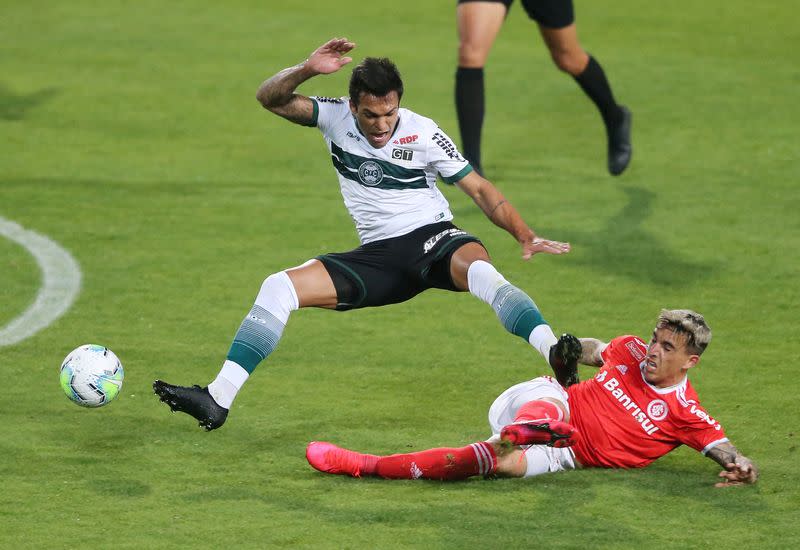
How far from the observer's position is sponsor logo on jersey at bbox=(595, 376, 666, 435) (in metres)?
6.05

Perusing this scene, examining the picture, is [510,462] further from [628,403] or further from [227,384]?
[227,384]

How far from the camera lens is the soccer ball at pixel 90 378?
6.23 m

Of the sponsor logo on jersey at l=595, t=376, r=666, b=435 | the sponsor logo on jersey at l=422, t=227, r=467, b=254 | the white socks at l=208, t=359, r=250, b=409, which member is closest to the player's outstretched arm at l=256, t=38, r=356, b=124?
the sponsor logo on jersey at l=422, t=227, r=467, b=254

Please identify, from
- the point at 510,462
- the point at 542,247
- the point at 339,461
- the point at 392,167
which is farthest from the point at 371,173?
the point at 510,462

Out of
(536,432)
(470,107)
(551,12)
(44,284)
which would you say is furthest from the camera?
(551,12)

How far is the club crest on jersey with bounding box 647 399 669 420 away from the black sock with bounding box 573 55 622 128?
15.3 ft

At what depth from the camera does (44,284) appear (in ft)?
29.8

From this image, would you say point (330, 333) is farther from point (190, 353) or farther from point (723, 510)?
point (723, 510)

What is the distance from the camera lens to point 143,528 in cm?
539

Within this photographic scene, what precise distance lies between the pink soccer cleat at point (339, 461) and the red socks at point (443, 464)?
7 cm

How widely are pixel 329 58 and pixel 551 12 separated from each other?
3944 millimetres

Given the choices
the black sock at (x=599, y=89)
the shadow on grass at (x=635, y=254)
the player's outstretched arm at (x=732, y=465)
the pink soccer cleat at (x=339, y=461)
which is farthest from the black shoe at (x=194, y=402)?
the black sock at (x=599, y=89)

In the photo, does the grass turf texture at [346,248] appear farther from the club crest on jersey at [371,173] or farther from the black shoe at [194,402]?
the club crest on jersey at [371,173]

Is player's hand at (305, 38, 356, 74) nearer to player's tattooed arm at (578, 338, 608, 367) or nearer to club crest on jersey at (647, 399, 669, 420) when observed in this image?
player's tattooed arm at (578, 338, 608, 367)
